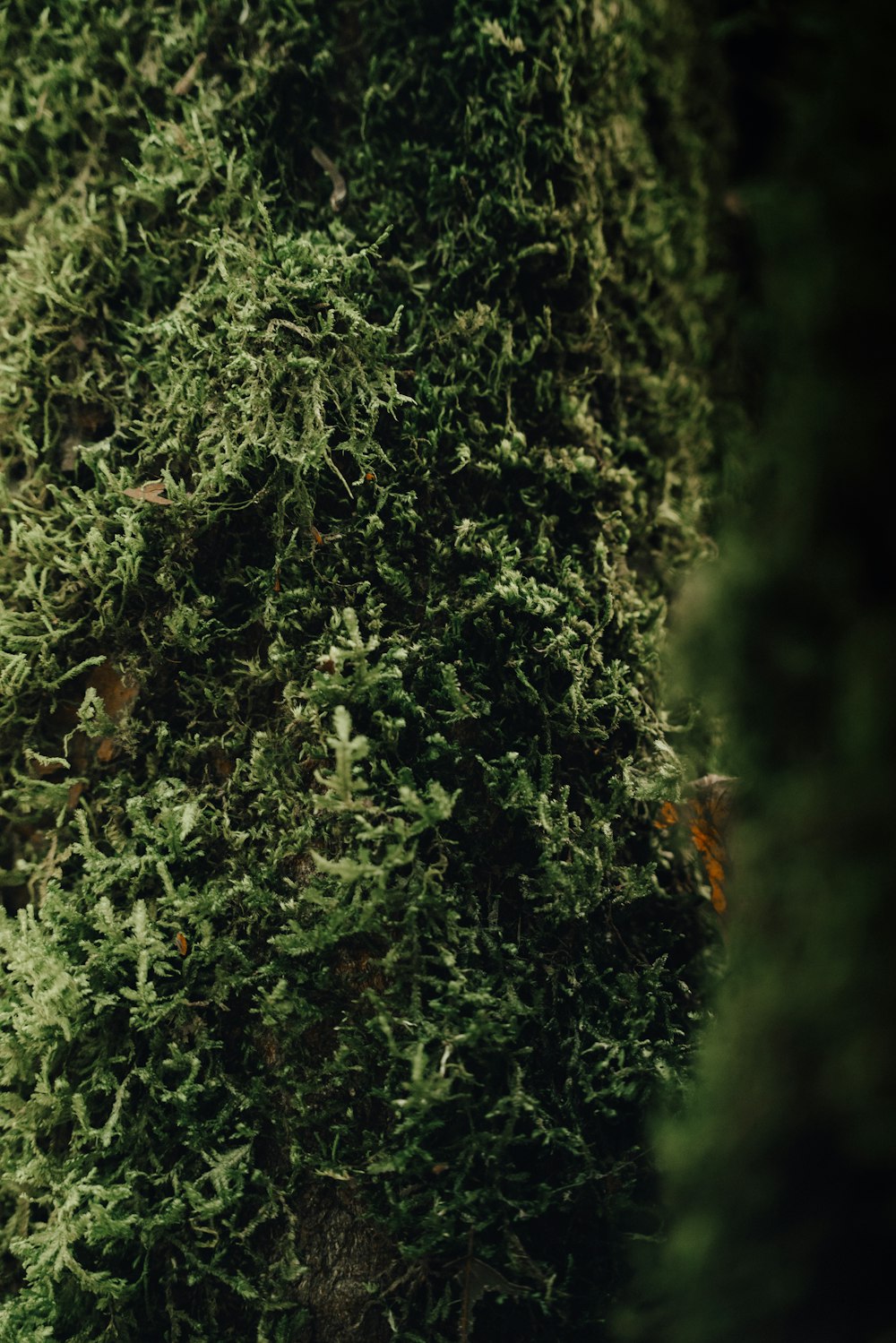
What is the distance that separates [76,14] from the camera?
2.39 m

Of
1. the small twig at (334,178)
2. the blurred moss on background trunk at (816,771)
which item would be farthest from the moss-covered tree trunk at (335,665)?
the blurred moss on background trunk at (816,771)

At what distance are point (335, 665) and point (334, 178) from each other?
1574 mm

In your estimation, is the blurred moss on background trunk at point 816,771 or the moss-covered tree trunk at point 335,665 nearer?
the blurred moss on background trunk at point 816,771

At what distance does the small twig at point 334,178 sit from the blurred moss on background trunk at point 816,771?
1561 millimetres

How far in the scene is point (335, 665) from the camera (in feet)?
5.96

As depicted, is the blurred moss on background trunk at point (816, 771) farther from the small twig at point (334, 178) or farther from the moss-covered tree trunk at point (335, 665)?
the small twig at point (334, 178)

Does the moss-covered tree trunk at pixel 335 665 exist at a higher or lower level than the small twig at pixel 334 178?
lower

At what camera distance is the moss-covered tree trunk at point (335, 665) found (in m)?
1.72

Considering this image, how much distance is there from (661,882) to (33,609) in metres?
1.96

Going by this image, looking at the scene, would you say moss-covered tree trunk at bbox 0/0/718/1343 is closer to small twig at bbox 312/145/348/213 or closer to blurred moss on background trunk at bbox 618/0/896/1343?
small twig at bbox 312/145/348/213

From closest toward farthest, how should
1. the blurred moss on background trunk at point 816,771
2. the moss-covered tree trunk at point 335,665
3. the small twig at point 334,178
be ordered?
1. the blurred moss on background trunk at point 816,771
2. the moss-covered tree trunk at point 335,665
3. the small twig at point 334,178

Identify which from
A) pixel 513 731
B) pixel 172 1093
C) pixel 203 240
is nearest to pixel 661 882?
pixel 513 731

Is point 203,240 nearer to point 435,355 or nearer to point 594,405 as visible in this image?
point 435,355

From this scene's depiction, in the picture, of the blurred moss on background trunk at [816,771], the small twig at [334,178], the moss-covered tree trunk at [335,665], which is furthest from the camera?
the small twig at [334,178]
